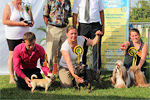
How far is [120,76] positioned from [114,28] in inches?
75.8

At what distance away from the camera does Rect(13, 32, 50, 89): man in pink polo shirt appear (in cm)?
371

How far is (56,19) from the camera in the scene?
445 centimetres

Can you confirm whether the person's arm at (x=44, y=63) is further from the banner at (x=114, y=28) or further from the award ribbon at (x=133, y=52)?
the banner at (x=114, y=28)

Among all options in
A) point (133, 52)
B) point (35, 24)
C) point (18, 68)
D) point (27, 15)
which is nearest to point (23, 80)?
point (18, 68)

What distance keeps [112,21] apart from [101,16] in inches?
35.2

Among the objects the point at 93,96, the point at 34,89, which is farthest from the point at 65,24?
the point at 93,96

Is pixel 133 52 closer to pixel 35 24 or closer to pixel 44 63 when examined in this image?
pixel 44 63

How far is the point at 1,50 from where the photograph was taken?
5.39 m

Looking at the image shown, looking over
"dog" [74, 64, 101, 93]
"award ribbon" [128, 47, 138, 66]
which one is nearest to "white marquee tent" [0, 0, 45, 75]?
"dog" [74, 64, 101, 93]

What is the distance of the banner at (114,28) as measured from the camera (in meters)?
5.43

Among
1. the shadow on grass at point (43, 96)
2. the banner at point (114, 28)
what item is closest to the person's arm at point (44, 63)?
the shadow on grass at point (43, 96)

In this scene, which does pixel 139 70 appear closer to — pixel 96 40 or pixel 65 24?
pixel 96 40

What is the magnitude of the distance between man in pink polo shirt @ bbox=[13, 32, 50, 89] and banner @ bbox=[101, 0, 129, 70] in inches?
81.8

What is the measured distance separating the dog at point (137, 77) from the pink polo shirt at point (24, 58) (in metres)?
1.43
